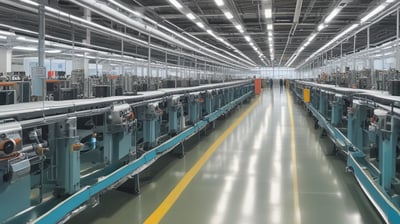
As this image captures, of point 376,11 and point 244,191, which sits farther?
point 376,11

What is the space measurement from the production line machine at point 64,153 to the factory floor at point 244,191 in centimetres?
42

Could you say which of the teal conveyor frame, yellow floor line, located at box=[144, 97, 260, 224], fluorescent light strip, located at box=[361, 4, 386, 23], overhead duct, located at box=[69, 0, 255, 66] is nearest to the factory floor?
yellow floor line, located at box=[144, 97, 260, 224]

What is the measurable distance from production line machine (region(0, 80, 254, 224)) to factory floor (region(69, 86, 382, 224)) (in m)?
0.42

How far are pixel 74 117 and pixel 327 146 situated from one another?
251 inches

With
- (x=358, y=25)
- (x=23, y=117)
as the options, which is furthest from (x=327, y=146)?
(x=23, y=117)

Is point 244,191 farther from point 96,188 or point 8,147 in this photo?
point 8,147

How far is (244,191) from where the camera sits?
4.83m

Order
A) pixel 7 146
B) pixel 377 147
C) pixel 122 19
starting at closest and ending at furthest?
pixel 7 146 < pixel 377 147 < pixel 122 19

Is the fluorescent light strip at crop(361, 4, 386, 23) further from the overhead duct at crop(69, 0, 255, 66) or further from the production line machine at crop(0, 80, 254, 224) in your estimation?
the production line machine at crop(0, 80, 254, 224)

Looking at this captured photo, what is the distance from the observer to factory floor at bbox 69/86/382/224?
3928 mm

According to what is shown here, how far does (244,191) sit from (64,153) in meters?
2.59

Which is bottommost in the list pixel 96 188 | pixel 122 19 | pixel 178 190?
pixel 178 190

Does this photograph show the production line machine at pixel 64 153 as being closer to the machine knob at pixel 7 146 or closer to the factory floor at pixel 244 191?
the machine knob at pixel 7 146

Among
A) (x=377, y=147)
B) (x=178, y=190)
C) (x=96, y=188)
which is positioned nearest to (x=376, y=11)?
(x=377, y=147)
